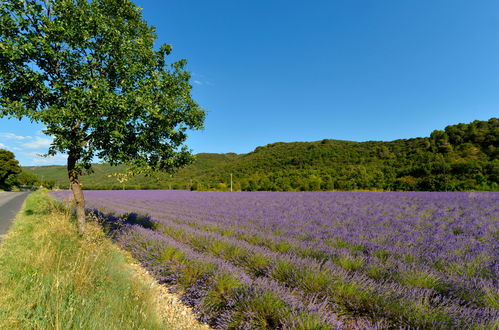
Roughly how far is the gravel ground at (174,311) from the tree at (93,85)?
9.91ft

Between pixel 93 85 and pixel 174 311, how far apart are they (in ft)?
14.8

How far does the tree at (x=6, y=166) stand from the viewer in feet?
182

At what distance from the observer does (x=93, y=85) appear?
4.43 meters

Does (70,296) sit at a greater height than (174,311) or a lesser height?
greater

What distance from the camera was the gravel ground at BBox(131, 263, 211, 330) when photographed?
2.83m

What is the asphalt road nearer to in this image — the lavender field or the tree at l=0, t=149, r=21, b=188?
the lavender field

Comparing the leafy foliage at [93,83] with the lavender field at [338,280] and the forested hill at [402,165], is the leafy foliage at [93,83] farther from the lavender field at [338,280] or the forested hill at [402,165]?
the forested hill at [402,165]

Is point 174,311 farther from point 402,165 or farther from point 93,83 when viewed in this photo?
point 402,165

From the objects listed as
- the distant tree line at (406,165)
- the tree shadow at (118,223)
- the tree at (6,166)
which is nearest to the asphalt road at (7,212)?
the tree shadow at (118,223)

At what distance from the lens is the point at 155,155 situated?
6.14 m

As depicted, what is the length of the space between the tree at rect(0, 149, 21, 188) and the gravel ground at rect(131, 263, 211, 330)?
79482mm

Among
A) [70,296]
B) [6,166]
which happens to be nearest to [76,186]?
[70,296]

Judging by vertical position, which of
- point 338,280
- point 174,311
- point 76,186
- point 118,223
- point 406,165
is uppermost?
point 406,165

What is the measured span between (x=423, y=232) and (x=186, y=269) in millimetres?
6507
